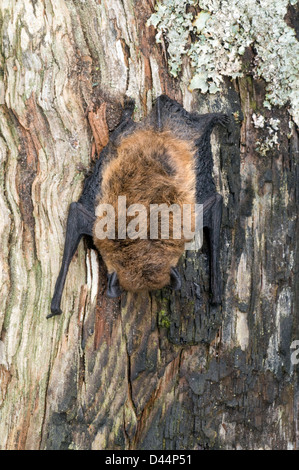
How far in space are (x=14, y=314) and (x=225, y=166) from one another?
2.10 meters

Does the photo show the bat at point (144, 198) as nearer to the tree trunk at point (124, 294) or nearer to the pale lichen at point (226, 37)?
the tree trunk at point (124, 294)

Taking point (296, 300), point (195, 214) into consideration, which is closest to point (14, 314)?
point (195, 214)

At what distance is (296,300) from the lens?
14.5ft

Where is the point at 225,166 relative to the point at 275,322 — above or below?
above

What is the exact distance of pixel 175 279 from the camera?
4008 mm

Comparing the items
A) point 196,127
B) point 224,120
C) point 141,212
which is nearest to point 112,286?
point 141,212

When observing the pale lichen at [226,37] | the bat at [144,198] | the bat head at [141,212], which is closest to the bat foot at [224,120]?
the bat at [144,198]

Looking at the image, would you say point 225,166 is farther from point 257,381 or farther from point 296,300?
point 257,381

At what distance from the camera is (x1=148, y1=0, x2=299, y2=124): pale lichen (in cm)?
405

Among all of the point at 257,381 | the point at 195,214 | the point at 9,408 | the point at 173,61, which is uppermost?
the point at 173,61

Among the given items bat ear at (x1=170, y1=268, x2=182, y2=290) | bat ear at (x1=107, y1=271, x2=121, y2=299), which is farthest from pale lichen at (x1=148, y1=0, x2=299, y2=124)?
bat ear at (x1=107, y1=271, x2=121, y2=299)

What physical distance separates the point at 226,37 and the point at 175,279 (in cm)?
200

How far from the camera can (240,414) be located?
429 cm

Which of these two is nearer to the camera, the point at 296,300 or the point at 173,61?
the point at 173,61
